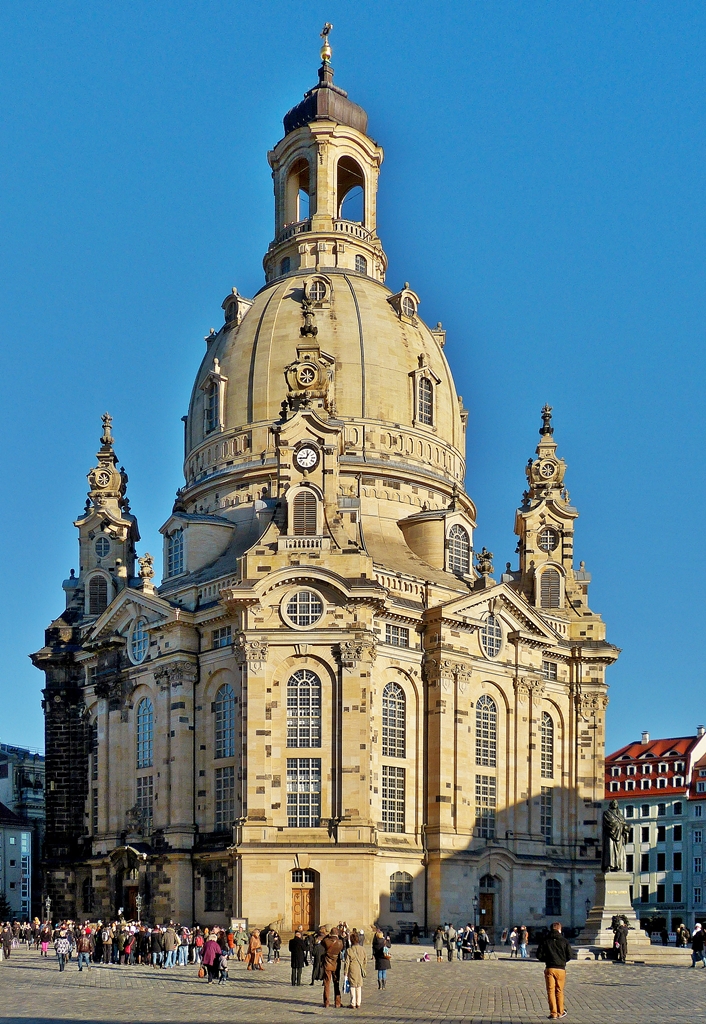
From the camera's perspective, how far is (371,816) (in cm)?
7706

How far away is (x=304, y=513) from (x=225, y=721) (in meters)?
12.9

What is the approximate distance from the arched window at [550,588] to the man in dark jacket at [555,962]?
61758 millimetres

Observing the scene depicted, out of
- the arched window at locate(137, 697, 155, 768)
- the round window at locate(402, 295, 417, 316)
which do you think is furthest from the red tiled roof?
the arched window at locate(137, 697, 155, 768)

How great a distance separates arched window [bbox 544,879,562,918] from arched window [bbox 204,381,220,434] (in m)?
36.0

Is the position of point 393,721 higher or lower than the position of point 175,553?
lower

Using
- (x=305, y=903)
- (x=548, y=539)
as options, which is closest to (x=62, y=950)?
(x=305, y=903)

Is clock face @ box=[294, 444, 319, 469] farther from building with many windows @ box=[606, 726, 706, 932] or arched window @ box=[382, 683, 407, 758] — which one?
building with many windows @ box=[606, 726, 706, 932]

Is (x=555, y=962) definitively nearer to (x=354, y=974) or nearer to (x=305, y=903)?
(x=354, y=974)

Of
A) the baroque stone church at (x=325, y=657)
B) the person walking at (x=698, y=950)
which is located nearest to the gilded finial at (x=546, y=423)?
the baroque stone church at (x=325, y=657)

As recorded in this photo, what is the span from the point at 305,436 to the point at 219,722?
17.1 m

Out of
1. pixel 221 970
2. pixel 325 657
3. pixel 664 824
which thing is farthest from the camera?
pixel 664 824

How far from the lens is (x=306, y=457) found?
8150 cm

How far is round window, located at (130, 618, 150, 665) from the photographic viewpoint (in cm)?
8844

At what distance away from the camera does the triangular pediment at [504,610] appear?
277 feet
